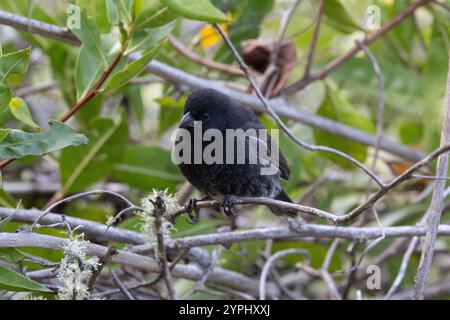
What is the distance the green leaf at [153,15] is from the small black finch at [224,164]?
0.65 m

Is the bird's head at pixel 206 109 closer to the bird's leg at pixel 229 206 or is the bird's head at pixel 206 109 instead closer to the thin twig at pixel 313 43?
the bird's leg at pixel 229 206

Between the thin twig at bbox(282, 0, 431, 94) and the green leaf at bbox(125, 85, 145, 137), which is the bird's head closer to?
the thin twig at bbox(282, 0, 431, 94)

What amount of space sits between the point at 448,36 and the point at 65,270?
2935mm

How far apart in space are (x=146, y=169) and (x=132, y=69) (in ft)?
5.27

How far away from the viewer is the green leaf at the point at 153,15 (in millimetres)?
3281

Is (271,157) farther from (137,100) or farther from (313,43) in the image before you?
(137,100)

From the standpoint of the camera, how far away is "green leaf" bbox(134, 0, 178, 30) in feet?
10.8

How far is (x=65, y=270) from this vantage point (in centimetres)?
266

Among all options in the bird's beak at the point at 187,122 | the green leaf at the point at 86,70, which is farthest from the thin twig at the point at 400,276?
the green leaf at the point at 86,70

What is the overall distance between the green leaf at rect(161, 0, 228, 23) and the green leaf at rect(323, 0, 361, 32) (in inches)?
65.0

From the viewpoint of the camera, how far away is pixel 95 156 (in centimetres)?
446

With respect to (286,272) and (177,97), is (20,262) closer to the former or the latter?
(177,97)

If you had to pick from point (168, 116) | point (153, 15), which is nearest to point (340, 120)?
point (168, 116)
